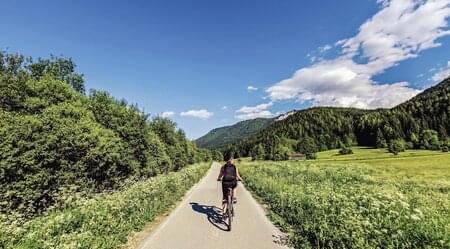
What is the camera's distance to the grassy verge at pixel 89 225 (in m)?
5.65

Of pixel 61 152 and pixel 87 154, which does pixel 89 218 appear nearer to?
pixel 61 152

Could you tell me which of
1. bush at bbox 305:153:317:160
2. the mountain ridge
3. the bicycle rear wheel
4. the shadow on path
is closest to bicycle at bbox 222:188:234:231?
the bicycle rear wheel

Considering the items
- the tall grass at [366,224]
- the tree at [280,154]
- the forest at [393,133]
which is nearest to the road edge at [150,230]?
the tall grass at [366,224]

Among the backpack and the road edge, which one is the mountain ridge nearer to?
the backpack

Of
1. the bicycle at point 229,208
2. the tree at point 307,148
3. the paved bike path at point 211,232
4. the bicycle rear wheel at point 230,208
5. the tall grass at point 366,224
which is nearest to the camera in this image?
the tall grass at point 366,224

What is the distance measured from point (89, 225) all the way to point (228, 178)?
480 centimetres

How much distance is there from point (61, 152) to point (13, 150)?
2.30 m

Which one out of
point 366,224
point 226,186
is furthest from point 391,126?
point 366,224

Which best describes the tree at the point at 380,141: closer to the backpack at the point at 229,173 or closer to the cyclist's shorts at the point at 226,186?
the backpack at the point at 229,173

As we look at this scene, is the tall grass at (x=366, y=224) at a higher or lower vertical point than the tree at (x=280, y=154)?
lower

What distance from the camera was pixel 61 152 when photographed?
15.1 meters

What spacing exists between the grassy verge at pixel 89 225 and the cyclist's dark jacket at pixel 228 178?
2.77 meters

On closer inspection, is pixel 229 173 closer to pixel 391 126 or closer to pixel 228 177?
pixel 228 177

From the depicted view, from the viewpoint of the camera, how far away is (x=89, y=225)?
7320 mm
